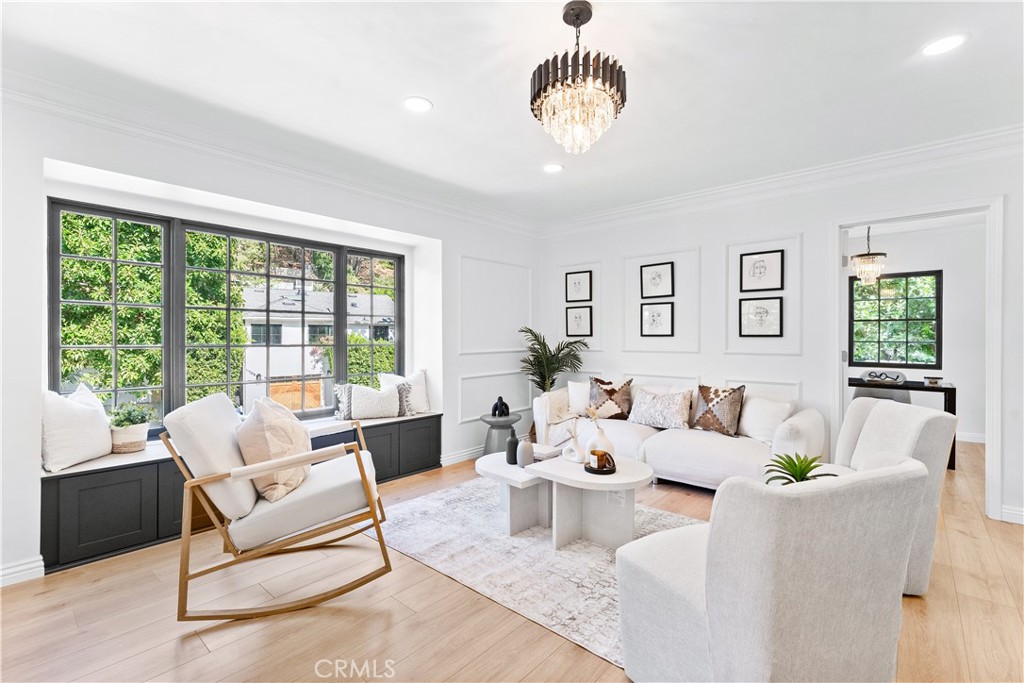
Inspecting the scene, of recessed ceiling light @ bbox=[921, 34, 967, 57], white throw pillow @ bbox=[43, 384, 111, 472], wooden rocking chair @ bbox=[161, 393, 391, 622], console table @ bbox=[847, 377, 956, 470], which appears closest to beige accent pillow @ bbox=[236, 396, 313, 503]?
wooden rocking chair @ bbox=[161, 393, 391, 622]

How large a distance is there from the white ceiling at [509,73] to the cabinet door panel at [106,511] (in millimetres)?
2084

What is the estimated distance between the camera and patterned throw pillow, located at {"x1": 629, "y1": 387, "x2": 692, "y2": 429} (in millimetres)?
4168

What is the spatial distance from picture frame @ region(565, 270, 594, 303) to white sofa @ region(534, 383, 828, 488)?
1.47 m

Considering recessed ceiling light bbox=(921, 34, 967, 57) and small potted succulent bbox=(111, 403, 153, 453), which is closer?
recessed ceiling light bbox=(921, 34, 967, 57)

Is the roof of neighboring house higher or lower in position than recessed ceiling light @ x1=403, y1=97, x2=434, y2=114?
lower

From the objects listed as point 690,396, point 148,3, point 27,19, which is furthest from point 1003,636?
point 27,19

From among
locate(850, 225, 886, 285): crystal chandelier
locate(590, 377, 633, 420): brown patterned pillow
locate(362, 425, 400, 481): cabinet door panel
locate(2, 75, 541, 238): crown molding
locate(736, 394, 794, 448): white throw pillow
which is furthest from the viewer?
locate(850, 225, 886, 285): crystal chandelier

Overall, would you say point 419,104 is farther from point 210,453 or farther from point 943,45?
point 943,45

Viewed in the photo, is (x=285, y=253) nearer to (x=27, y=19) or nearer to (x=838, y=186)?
(x=27, y=19)

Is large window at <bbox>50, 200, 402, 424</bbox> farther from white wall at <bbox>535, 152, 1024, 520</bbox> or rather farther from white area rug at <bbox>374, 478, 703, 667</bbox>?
white wall at <bbox>535, 152, 1024, 520</bbox>

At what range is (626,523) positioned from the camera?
2.75 m

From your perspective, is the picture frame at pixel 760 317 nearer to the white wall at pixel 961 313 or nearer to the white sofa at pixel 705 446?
the white sofa at pixel 705 446

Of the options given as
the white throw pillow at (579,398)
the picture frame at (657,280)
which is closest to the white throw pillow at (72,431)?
the white throw pillow at (579,398)

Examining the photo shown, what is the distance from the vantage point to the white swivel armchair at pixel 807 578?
119 centimetres
